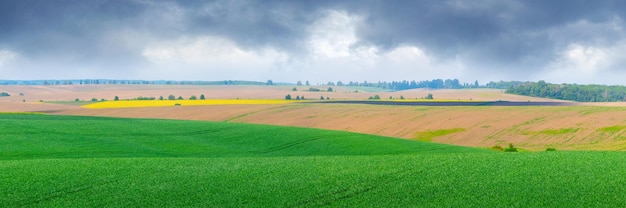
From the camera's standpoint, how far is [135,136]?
3316 centimetres

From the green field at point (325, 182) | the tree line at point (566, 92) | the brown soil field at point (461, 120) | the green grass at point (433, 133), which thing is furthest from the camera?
the tree line at point (566, 92)

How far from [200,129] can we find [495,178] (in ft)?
84.8

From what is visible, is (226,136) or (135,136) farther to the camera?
(226,136)

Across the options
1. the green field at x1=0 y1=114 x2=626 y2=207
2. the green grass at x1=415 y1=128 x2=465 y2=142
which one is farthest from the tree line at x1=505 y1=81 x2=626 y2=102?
the green field at x1=0 y1=114 x2=626 y2=207

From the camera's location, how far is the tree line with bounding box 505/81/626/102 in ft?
465

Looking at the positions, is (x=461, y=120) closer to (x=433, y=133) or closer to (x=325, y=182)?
(x=433, y=133)

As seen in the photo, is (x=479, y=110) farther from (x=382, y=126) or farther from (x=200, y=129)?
(x=200, y=129)

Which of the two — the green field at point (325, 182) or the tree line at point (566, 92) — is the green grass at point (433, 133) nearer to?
the green field at point (325, 182)

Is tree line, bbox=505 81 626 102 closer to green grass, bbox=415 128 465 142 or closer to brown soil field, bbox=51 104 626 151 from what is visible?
brown soil field, bbox=51 104 626 151

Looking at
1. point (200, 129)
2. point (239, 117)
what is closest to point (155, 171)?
point (200, 129)

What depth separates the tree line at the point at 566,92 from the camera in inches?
5576

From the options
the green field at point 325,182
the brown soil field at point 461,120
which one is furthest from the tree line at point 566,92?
the green field at point 325,182

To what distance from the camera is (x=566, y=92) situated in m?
144

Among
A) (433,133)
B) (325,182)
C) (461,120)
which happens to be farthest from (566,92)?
(325,182)
